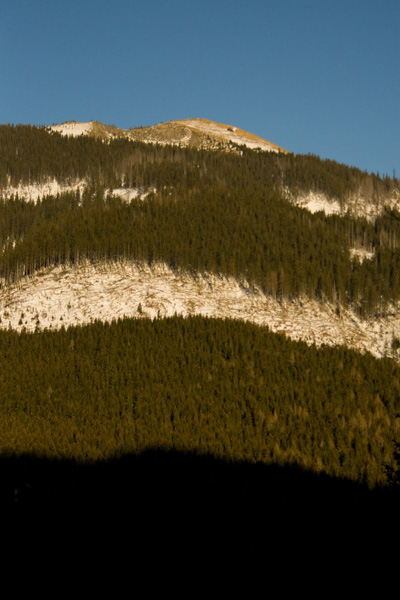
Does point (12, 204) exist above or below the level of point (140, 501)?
above

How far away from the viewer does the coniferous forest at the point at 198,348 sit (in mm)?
40531

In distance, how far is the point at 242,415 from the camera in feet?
152

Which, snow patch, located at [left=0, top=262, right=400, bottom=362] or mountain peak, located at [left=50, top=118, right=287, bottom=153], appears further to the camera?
mountain peak, located at [left=50, top=118, right=287, bottom=153]

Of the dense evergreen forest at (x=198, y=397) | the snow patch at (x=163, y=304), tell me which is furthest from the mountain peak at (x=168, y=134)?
the dense evergreen forest at (x=198, y=397)

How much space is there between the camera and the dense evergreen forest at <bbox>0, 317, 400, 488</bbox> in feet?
129

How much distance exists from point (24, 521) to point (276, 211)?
80.8 metres


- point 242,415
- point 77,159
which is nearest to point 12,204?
point 77,159

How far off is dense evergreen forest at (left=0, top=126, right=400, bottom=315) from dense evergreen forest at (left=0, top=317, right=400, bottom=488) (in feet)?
67.8

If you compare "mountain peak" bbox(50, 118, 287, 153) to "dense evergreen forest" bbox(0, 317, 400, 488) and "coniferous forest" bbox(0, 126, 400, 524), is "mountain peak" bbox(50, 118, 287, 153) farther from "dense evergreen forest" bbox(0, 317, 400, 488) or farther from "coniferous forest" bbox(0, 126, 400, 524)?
"dense evergreen forest" bbox(0, 317, 400, 488)

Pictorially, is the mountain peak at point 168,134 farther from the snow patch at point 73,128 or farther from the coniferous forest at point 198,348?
the coniferous forest at point 198,348

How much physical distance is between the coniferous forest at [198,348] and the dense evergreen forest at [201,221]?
0.36 meters

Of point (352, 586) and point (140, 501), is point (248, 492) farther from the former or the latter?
point (352, 586)

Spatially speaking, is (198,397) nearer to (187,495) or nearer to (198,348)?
(198,348)

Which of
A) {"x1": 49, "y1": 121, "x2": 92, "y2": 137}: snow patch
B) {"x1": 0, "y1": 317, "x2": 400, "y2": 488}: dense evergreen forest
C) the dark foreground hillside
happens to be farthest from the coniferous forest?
{"x1": 49, "y1": 121, "x2": 92, "y2": 137}: snow patch
